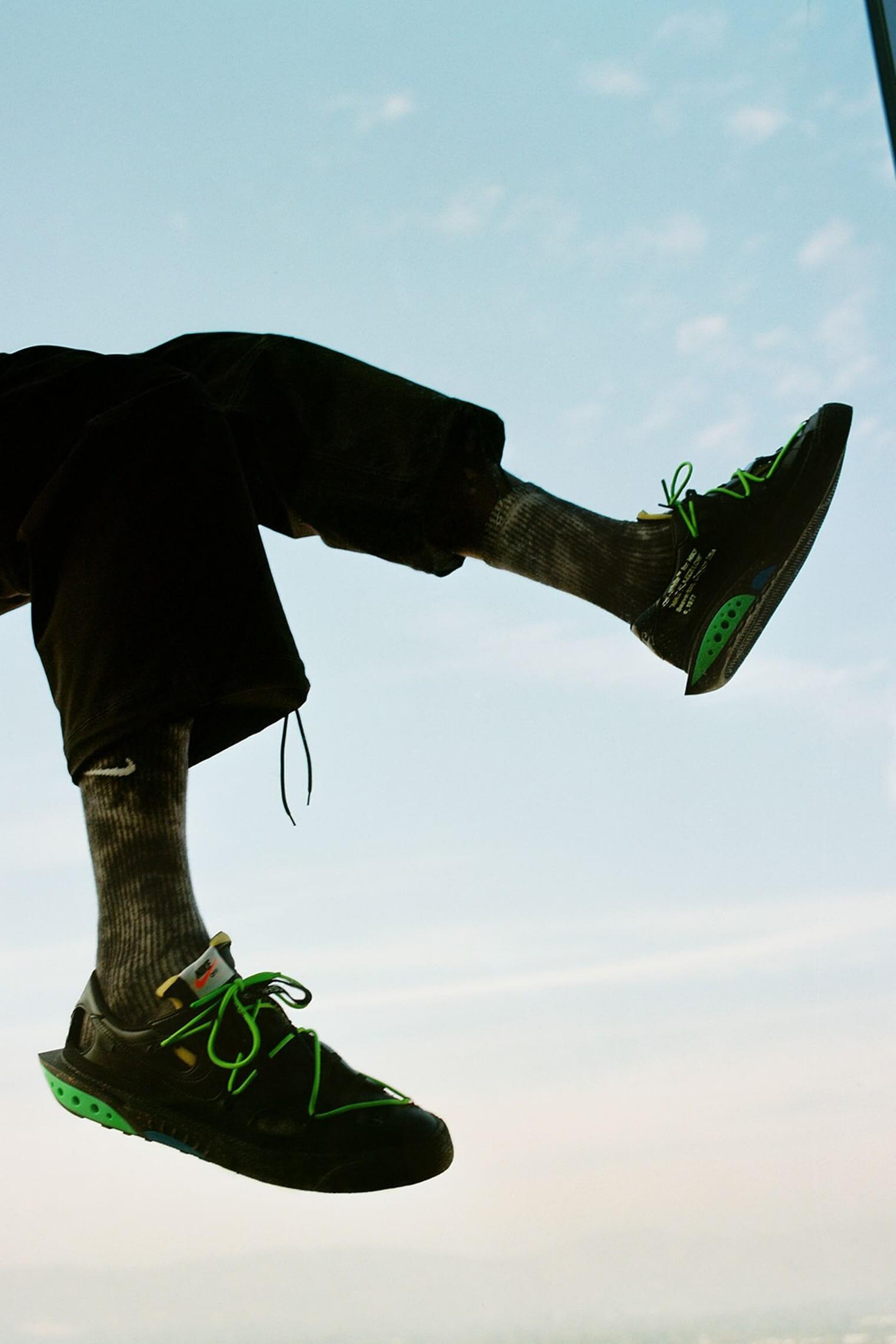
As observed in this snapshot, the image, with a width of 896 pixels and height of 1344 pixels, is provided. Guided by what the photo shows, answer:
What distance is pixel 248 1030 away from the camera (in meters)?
0.86

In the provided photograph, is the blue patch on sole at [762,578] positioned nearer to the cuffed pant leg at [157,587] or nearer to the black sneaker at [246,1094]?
the cuffed pant leg at [157,587]

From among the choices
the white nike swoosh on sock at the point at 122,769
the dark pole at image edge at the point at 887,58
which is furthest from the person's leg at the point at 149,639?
the dark pole at image edge at the point at 887,58

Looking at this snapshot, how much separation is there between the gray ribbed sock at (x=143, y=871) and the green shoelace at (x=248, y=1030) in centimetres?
4

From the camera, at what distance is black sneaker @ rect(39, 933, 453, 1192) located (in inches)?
32.2

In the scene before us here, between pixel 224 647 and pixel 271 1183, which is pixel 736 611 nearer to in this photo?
pixel 224 647

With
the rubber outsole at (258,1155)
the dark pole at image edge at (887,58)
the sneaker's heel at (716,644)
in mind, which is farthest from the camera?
the dark pole at image edge at (887,58)

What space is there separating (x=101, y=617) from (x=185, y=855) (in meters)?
0.19

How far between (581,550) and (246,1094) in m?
0.51

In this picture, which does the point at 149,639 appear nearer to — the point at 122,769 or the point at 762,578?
the point at 122,769

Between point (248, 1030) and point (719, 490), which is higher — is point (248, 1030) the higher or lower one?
the lower one

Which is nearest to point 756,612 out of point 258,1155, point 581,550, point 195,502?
point 581,550

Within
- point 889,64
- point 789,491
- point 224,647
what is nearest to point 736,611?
point 789,491

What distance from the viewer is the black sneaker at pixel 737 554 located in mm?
976

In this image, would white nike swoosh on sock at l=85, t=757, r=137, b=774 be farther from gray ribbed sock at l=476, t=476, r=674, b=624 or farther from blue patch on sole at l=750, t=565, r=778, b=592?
blue patch on sole at l=750, t=565, r=778, b=592
